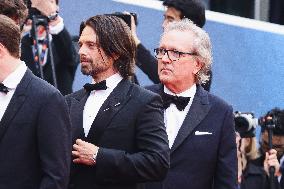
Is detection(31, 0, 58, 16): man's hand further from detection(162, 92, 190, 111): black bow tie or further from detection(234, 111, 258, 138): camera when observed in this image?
detection(162, 92, 190, 111): black bow tie

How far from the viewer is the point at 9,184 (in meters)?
4.61

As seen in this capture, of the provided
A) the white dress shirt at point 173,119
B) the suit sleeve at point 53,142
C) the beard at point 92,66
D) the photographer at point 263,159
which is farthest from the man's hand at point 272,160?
the suit sleeve at point 53,142

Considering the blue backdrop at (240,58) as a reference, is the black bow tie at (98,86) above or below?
above

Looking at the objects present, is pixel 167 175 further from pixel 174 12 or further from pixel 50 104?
pixel 174 12

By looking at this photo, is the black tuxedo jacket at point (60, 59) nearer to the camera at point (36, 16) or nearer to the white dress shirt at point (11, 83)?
the camera at point (36, 16)

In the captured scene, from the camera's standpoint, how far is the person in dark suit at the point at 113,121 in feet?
Answer: 16.7

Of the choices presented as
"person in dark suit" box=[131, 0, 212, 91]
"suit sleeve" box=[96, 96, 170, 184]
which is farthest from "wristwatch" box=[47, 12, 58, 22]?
"suit sleeve" box=[96, 96, 170, 184]

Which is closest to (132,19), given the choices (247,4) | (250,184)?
(250,184)

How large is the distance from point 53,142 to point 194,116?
53.5 inches

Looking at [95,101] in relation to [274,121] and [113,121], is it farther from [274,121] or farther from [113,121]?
[274,121]

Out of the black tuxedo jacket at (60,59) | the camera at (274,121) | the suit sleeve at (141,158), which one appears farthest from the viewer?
the black tuxedo jacket at (60,59)

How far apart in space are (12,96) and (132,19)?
1.89 metres

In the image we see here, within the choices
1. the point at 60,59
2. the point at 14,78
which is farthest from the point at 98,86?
the point at 60,59

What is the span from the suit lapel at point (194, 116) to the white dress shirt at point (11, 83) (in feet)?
4.12
